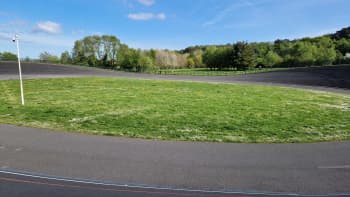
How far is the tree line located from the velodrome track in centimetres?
7061

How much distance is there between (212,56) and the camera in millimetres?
103312

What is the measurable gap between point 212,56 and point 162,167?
99744mm

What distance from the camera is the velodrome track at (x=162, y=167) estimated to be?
17.0ft

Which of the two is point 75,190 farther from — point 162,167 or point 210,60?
point 210,60

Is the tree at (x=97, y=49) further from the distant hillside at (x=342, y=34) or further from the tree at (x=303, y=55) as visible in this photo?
the distant hillside at (x=342, y=34)

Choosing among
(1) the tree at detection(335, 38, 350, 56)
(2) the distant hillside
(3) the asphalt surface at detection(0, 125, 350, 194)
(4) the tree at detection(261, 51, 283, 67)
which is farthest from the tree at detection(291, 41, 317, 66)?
(3) the asphalt surface at detection(0, 125, 350, 194)

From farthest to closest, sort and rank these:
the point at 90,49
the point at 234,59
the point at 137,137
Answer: the point at 90,49 < the point at 234,59 < the point at 137,137

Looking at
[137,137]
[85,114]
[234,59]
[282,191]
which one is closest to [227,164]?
[282,191]

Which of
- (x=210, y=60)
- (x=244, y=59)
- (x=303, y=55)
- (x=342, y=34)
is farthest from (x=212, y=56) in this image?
(x=342, y=34)

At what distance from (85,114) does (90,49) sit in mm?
92842

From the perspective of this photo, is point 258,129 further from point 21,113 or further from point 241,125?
point 21,113

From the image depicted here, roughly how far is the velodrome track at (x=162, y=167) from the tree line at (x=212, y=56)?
70.6m

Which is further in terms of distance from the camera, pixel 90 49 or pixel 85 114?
pixel 90 49

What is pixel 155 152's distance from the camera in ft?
24.1
